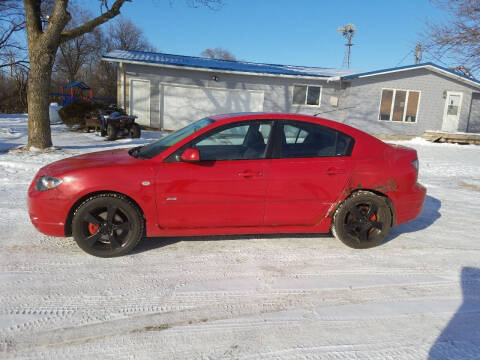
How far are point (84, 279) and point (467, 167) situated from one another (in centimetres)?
1113

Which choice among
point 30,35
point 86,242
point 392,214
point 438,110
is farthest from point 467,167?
point 30,35

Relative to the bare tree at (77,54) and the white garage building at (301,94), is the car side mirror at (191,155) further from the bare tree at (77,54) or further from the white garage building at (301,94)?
the bare tree at (77,54)

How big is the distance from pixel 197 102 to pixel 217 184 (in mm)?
14687

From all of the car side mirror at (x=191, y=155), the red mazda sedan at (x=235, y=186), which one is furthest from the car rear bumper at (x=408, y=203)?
the car side mirror at (x=191, y=155)

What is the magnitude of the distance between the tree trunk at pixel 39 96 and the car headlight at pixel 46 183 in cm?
653

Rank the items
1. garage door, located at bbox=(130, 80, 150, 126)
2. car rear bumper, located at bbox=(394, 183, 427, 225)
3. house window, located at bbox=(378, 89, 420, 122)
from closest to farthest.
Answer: car rear bumper, located at bbox=(394, 183, 427, 225)
garage door, located at bbox=(130, 80, 150, 126)
house window, located at bbox=(378, 89, 420, 122)

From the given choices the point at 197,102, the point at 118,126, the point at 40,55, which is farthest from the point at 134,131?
the point at 197,102

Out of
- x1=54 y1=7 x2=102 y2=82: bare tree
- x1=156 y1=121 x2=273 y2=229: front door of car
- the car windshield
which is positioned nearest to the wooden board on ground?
x1=156 y1=121 x2=273 y2=229: front door of car

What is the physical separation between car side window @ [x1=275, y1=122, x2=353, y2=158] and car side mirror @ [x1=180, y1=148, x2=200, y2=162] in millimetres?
933

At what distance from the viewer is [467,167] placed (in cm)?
1052

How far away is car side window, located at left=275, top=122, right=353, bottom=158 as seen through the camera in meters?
3.92

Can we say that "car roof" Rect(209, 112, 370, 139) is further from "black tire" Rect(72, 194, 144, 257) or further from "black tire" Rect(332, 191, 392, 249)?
"black tire" Rect(72, 194, 144, 257)

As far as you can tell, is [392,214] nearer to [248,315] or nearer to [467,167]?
[248,315]

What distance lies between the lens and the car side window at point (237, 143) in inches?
149
